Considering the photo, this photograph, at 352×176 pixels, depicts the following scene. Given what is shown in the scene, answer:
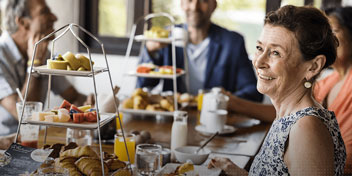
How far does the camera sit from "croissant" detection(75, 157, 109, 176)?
3.67 ft

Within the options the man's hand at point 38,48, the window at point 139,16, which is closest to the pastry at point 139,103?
the man's hand at point 38,48

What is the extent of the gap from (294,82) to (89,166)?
26.0 inches

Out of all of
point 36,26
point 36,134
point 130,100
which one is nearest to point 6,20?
point 36,26

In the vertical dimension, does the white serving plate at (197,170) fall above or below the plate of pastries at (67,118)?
below

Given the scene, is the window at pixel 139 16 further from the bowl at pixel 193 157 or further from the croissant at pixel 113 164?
the croissant at pixel 113 164

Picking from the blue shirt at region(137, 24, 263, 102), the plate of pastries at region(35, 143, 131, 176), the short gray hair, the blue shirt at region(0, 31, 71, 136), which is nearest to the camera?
the plate of pastries at region(35, 143, 131, 176)

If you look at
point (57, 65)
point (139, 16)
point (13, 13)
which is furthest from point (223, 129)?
point (139, 16)

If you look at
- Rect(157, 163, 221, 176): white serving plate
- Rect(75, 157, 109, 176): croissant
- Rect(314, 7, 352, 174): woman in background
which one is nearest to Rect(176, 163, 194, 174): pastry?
Rect(157, 163, 221, 176): white serving plate

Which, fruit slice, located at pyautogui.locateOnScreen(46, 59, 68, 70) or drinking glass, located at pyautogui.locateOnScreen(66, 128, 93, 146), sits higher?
fruit slice, located at pyautogui.locateOnScreen(46, 59, 68, 70)

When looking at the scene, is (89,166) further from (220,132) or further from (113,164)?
(220,132)

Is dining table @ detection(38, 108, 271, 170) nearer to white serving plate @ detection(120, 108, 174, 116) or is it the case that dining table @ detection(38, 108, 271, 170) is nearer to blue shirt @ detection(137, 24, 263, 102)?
white serving plate @ detection(120, 108, 174, 116)

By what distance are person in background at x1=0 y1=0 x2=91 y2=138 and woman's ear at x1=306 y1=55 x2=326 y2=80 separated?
1847 mm

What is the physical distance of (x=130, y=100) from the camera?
2.23m

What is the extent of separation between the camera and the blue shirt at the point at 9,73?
2.46 metres
